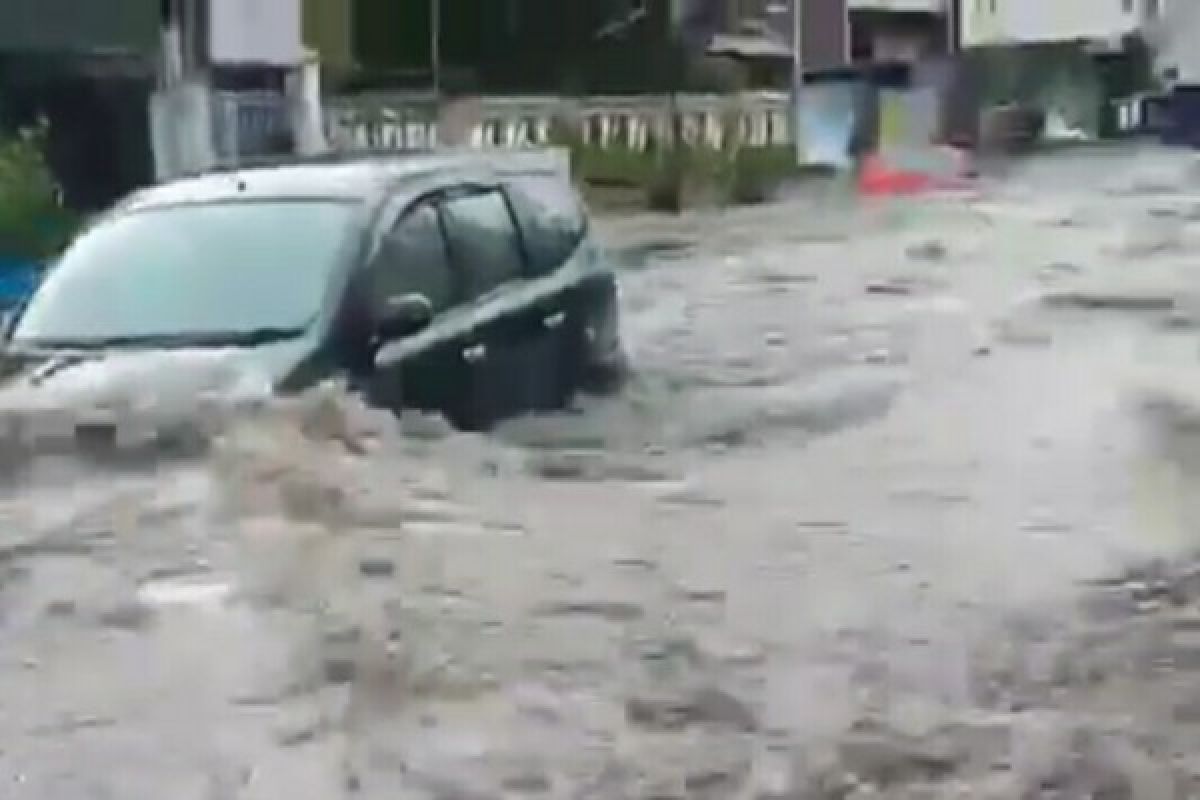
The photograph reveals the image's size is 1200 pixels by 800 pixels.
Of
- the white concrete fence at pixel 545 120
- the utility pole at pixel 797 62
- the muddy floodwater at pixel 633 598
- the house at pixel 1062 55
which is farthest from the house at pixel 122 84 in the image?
the house at pixel 1062 55

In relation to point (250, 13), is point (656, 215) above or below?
below

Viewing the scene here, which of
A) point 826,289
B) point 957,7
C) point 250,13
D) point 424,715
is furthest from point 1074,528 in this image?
point 957,7

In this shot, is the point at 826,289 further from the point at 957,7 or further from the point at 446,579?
the point at 957,7

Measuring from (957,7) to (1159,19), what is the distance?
526cm

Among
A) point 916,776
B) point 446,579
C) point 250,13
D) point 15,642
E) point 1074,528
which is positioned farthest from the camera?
point 250,13

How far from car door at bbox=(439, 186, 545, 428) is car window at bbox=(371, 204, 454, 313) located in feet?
0.33

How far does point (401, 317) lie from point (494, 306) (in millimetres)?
978

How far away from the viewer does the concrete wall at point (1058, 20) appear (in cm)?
6141

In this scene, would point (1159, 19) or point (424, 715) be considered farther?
point (1159, 19)

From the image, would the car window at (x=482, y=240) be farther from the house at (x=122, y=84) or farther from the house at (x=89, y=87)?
the house at (x=89, y=87)

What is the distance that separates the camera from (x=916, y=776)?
242 inches

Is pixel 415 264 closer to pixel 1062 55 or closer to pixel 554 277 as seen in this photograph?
pixel 554 277

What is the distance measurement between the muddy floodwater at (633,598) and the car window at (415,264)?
0.49 metres

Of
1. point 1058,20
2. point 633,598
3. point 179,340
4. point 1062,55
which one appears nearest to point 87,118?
point 179,340
